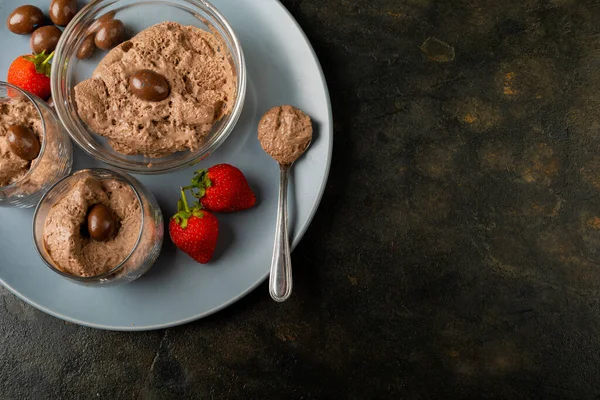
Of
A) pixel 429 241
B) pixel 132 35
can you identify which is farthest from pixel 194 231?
pixel 429 241

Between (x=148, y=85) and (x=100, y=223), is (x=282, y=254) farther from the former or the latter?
(x=148, y=85)

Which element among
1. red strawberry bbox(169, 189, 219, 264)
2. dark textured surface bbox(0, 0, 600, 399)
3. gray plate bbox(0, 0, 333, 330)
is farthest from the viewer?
dark textured surface bbox(0, 0, 600, 399)

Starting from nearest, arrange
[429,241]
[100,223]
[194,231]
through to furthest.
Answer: [100,223], [194,231], [429,241]

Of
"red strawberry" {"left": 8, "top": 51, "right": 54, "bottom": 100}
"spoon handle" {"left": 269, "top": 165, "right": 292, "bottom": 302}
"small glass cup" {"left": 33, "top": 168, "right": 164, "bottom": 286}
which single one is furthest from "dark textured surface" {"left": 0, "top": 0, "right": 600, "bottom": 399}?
"red strawberry" {"left": 8, "top": 51, "right": 54, "bottom": 100}

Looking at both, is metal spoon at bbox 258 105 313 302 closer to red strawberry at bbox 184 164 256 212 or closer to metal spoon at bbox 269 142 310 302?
metal spoon at bbox 269 142 310 302

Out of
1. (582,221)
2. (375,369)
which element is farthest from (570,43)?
(375,369)

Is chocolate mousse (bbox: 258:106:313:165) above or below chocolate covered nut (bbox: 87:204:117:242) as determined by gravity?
above
